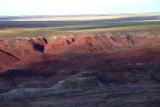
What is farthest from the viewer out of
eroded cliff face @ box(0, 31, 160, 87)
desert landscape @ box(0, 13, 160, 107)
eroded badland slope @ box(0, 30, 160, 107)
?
eroded cliff face @ box(0, 31, 160, 87)

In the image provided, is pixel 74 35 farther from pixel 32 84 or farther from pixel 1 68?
pixel 32 84

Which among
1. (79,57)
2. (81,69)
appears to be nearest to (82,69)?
(81,69)

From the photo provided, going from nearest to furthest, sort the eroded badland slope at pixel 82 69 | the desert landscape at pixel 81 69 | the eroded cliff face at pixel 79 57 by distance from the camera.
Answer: the desert landscape at pixel 81 69 < the eroded badland slope at pixel 82 69 < the eroded cliff face at pixel 79 57

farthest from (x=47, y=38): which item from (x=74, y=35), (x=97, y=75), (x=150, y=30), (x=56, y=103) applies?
(x=56, y=103)

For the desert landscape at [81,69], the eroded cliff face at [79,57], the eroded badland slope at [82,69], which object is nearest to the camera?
the desert landscape at [81,69]

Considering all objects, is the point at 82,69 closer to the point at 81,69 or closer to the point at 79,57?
the point at 81,69

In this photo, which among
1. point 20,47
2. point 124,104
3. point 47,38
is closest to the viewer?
point 124,104

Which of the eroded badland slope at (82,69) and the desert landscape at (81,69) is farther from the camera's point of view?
the eroded badland slope at (82,69)
